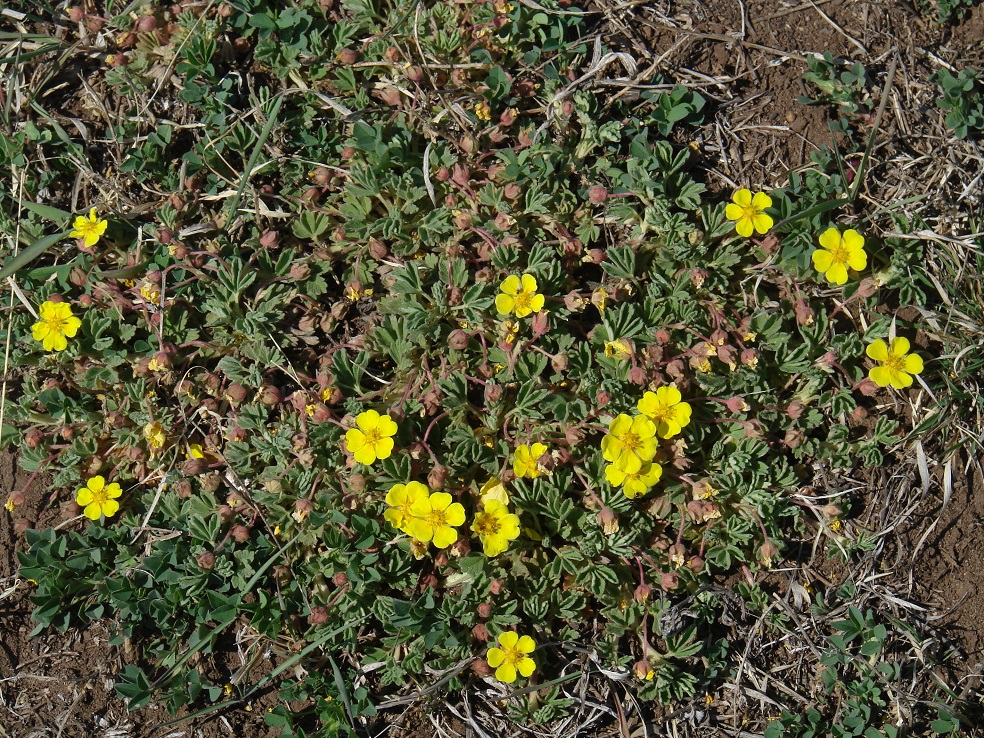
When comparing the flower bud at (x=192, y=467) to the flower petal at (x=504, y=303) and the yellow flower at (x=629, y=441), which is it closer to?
the flower petal at (x=504, y=303)

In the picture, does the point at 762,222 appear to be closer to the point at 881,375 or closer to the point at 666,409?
the point at 881,375

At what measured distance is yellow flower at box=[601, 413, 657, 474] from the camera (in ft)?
11.2

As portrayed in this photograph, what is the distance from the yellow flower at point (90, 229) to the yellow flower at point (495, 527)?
7.41ft

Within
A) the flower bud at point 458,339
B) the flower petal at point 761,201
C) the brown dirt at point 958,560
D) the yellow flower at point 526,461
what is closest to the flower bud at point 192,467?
the flower bud at point 458,339

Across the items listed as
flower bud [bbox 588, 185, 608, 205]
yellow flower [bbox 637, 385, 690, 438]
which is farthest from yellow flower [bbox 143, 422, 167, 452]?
flower bud [bbox 588, 185, 608, 205]

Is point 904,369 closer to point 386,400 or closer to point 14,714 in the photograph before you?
point 386,400

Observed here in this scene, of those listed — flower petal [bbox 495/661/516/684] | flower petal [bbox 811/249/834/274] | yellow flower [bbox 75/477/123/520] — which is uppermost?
flower petal [bbox 811/249/834/274]

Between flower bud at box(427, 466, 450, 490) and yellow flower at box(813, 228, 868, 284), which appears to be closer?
flower bud at box(427, 466, 450, 490)

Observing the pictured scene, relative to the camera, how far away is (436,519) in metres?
3.42

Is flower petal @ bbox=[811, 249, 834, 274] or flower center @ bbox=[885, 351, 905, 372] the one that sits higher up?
flower petal @ bbox=[811, 249, 834, 274]

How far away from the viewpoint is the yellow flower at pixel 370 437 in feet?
11.4

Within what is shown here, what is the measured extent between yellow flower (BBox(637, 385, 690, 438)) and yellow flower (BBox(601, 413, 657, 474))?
0.10 metres

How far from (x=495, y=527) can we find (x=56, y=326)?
2.25 meters

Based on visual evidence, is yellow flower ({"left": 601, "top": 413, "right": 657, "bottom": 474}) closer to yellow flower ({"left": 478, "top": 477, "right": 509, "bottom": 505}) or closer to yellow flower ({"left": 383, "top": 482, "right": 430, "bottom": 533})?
yellow flower ({"left": 478, "top": 477, "right": 509, "bottom": 505})
